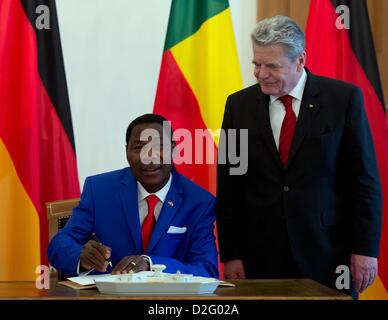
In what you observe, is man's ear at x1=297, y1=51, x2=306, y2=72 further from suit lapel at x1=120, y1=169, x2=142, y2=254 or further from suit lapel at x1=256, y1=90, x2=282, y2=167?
suit lapel at x1=120, y1=169, x2=142, y2=254

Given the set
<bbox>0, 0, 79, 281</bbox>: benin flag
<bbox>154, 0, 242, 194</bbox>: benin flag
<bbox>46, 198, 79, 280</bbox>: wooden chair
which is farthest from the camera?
<bbox>154, 0, 242, 194</bbox>: benin flag

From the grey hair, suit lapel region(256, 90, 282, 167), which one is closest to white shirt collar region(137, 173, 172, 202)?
suit lapel region(256, 90, 282, 167)

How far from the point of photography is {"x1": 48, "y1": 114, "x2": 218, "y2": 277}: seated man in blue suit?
8.45ft

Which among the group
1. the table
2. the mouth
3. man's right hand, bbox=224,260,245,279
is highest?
the mouth

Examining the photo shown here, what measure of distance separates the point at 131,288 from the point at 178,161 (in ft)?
7.04

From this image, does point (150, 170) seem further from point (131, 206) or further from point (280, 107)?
point (280, 107)

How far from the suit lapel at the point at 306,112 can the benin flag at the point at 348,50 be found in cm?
105

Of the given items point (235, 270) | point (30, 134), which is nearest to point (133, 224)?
point (235, 270)

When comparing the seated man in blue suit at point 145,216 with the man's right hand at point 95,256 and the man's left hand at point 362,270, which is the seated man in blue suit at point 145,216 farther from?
the man's left hand at point 362,270

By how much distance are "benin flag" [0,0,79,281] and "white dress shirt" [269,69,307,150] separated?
4.79 ft

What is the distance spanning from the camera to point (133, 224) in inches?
102

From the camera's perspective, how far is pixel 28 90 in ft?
12.6
